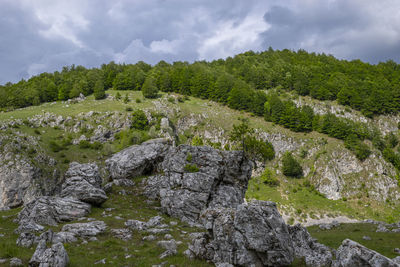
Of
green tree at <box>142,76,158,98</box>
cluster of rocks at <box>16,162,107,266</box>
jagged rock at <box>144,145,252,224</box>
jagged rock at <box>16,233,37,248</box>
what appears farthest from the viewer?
green tree at <box>142,76,158,98</box>

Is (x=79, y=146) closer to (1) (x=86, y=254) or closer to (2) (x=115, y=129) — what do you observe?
(2) (x=115, y=129)

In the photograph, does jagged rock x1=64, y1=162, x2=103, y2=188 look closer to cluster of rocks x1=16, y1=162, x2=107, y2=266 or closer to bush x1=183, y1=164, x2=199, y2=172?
cluster of rocks x1=16, y1=162, x2=107, y2=266

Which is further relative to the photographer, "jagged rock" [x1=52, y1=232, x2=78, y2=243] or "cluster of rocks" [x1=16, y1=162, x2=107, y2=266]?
"jagged rock" [x1=52, y1=232, x2=78, y2=243]

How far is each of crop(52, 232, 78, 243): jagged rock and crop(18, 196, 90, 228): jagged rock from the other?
5718 millimetres

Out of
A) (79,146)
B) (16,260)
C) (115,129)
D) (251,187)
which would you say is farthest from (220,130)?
(16,260)

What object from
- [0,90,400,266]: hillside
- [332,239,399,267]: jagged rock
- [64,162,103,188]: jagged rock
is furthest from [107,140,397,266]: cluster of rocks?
[64,162,103,188]: jagged rock

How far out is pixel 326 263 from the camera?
1353 centimetres

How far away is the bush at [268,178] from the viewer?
276 ft

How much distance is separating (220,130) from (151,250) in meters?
88.6

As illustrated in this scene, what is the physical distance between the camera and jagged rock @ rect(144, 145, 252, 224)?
96.3ft

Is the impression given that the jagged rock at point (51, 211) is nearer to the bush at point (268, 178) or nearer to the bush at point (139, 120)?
the bush at point (268, 178)

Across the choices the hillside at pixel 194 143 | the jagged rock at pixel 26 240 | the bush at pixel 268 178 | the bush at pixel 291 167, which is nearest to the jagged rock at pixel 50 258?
the jagged rock at pixel 26 240

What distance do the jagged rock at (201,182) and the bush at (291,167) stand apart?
58426mm

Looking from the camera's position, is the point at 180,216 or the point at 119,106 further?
the point at 119,106
